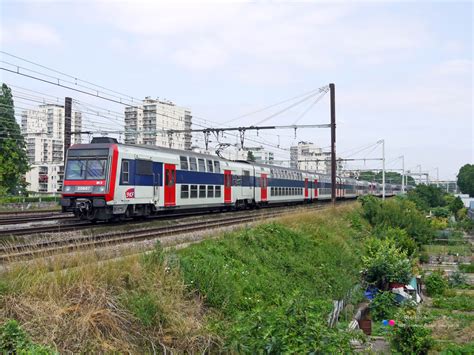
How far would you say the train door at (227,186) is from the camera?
29375 mm

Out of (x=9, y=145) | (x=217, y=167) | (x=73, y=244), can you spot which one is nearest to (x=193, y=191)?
(x=217, y=167)

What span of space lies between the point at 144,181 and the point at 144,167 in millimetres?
582

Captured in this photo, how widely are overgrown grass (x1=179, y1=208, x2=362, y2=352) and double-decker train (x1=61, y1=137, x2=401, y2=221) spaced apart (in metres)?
5.94

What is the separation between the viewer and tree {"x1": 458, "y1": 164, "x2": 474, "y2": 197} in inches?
5334

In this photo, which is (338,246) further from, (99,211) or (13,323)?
(13,323)

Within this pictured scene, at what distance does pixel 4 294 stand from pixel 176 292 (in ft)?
9.01

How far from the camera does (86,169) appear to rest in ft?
59.7

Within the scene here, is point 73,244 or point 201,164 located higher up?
point 201,164

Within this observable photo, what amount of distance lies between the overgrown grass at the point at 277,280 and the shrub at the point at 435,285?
517cm

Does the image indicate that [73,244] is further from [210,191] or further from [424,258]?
[424,258]

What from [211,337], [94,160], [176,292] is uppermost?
[94,160]

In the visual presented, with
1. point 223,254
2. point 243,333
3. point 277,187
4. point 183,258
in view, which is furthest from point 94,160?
point 277,187

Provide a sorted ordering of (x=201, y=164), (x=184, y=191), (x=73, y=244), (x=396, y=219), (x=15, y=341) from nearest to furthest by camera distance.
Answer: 1. (x=15, y=341)
2. (x=73, y=244)
3. (x=184, y=191)
4. (x=201, y=164)
5. (x=396, y=219)

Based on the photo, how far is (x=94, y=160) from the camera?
18125 mm
